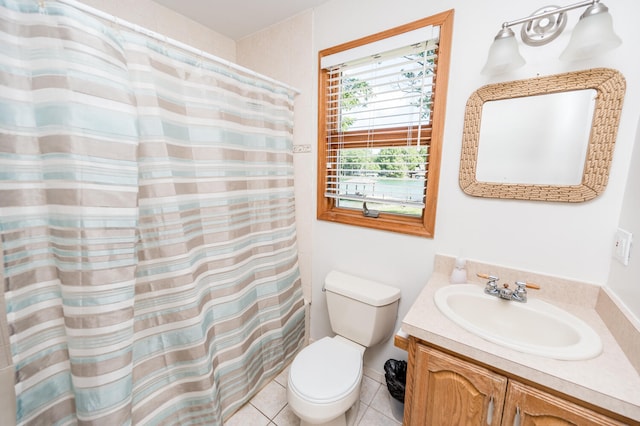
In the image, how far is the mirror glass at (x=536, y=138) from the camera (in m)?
1.00

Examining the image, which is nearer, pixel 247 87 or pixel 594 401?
pixel 594 401

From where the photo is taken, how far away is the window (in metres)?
1.29

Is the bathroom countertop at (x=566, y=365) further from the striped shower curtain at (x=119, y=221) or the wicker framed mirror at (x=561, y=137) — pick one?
the striped shower curtain at (x=119, y=221)

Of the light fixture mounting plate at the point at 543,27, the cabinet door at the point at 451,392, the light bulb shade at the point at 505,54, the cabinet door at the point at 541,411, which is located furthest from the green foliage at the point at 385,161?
the cabinet door at the point at 541,411

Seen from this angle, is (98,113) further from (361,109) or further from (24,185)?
(361,109)

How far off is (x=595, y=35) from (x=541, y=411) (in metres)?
1.18

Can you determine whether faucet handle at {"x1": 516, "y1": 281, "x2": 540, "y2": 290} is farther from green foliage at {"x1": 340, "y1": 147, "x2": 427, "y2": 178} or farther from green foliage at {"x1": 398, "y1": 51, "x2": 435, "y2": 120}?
green foliage at {"x1": 398, "y1": 51, "x2": 435, "y2": 120}

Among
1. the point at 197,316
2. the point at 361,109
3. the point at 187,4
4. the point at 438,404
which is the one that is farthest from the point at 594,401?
the point at 187,4

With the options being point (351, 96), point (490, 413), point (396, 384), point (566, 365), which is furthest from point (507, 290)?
point (351, 96)

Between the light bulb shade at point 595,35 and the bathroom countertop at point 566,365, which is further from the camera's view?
the light bulb shade at point 595,35

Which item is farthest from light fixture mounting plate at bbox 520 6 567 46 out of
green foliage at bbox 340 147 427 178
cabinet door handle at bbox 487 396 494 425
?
cabinet door handle at bbox 487 396 494 425

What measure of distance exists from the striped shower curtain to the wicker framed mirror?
3.70 ft

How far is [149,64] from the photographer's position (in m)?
1.02

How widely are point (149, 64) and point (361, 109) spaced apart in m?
1.06
